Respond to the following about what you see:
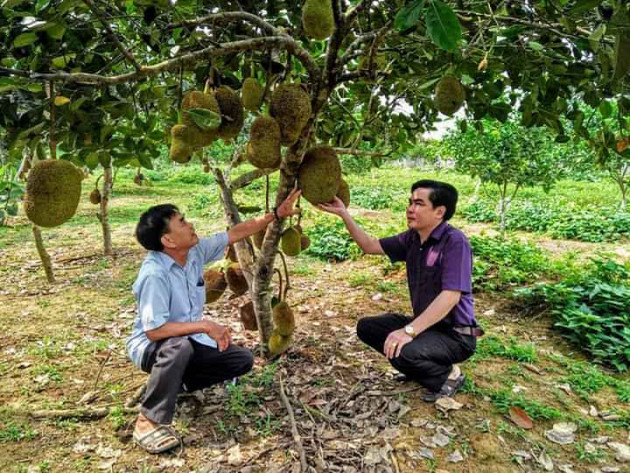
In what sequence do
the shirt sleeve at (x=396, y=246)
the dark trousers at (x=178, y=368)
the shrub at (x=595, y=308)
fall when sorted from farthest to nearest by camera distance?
the shrub at (x=595, y=308) < the shirt sleeve at (x=396, y=246) < the dark trousers at (x=178, y=368)

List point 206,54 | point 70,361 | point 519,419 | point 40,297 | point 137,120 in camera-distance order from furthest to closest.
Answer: point 40,297 → point 70,361 → point 519,419 → point 137,120 → point 206,54

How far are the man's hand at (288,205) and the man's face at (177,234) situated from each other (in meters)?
0.46

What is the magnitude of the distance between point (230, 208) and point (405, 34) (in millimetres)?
1252

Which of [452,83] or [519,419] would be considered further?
[519,419]

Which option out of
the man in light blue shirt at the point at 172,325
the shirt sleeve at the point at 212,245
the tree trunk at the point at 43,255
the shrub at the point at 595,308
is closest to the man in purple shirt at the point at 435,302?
the shirt sleeve at the point at 212,245

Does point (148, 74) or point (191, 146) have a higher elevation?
point (148, 74)

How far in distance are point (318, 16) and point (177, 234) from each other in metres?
1.15

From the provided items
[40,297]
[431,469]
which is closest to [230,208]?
[431,469]

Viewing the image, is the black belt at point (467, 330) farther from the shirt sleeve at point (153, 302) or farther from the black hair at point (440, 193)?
the shirt sleeve at point (153, 302)

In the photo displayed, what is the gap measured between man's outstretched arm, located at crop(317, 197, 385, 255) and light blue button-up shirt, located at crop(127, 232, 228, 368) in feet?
1.92

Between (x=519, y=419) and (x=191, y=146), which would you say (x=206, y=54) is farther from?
(x=519, y=419)

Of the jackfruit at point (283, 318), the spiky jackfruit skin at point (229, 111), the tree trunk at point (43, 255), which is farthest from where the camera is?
the tree trunk at point (43, 255)

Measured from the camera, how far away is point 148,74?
1110 mm

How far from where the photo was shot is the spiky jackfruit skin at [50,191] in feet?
4.16
